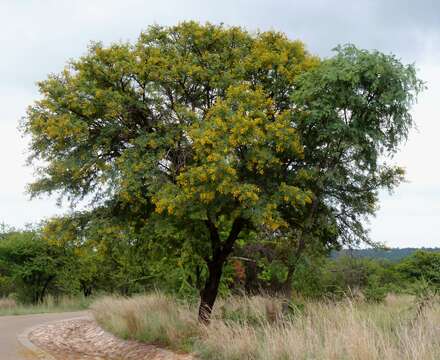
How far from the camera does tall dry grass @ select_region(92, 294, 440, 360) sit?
7.88 metres

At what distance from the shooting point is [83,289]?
131ft

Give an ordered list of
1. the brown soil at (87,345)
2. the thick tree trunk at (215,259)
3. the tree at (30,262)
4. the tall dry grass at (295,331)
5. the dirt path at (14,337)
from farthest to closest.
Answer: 1. the tree at (30,262)
2. the thick tree trunk at (215,259)
3. the brown soil at (87,345)
4. the dirt path at (14,337)
5. the tall dry grass at (295,331)

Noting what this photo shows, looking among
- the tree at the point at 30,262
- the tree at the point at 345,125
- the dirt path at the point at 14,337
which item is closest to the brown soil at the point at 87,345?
the dirt path at the point at 14,337

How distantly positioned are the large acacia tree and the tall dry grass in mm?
1338

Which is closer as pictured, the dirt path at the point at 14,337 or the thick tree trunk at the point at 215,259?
the dirt path at the point at 14,337

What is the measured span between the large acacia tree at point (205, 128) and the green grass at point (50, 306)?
42.8 ft

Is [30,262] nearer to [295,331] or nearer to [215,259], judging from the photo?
[215,259]

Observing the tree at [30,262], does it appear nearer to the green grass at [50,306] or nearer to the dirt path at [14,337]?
the green grass at [50,306]

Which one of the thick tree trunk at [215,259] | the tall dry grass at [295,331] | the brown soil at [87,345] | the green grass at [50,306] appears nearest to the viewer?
the tall dry grass at [295,331]

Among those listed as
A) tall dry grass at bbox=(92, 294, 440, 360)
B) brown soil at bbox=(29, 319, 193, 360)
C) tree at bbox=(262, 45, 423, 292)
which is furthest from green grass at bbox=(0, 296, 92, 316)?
tree at bbox=(262, 45, 423, 292)

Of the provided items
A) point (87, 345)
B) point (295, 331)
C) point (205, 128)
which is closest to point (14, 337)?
point (87, 345)

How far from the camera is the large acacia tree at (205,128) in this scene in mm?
12789

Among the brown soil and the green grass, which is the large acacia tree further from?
the green grass

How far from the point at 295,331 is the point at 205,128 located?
17.0ft
